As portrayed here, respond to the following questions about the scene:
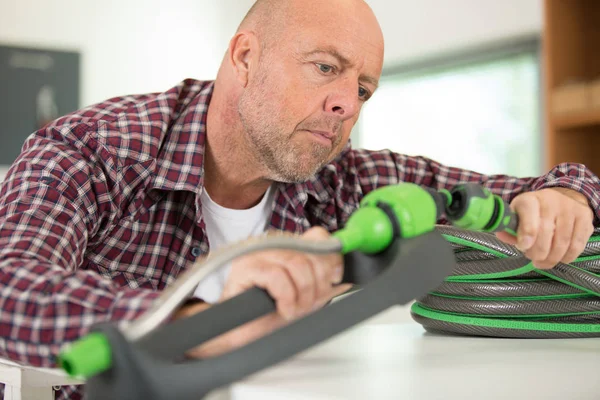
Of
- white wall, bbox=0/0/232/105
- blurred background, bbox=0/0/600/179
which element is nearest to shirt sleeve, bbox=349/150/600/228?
blurred background, bbox=0/0/600/179

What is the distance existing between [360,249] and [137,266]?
75 centimetres

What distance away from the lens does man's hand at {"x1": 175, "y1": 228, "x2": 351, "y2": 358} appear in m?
0.49

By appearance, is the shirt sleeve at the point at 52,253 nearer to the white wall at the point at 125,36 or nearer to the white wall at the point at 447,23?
the white wall at the point at 447,23

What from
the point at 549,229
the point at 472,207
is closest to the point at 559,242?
the point at 549,229

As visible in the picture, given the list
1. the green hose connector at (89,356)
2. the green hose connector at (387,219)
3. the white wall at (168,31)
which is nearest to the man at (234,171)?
the green hose connector at (387,219)

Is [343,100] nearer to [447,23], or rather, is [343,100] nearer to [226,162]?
[226,162]

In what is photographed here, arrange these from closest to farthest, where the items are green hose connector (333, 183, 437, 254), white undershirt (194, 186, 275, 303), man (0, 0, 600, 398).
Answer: green hose connector (333, 183, 437, 254) < man (0, 0, 600, 398) < white undershirt (194, 186, 275, 303)

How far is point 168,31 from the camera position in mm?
4465

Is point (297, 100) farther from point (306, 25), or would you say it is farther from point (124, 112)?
point (124, 112)

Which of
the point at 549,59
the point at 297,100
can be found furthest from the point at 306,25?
the point at 549,59

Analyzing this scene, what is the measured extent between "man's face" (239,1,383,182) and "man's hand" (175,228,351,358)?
602 millimetres

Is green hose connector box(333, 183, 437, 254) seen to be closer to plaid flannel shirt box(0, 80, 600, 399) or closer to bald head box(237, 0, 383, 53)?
plaid flannel shirt box(0, 80, 600, 399)

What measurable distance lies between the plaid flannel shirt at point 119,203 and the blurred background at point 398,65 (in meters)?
1.99

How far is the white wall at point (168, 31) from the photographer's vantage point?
3697mm
